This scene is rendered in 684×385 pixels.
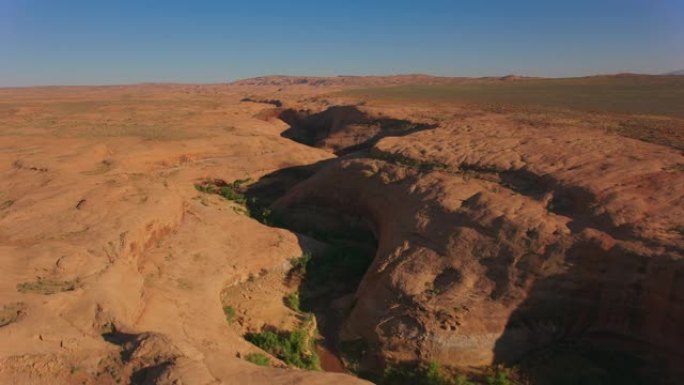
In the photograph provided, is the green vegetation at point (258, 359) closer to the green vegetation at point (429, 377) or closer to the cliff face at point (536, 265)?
the green vegetation at point (429, 377)

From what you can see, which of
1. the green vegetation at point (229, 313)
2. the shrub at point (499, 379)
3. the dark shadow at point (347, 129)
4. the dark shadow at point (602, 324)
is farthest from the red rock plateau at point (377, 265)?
the dark shadow at point (347, 129)

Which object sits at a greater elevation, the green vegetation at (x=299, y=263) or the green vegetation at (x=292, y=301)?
the green vegetation at (x=299, y=263)

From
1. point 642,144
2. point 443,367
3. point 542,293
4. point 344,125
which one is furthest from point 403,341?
point 344,125

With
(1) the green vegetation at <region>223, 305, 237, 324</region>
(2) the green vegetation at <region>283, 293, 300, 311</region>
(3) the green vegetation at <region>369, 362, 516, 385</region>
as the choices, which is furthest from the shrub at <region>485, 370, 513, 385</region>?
(1) the green vegetation at <region>223, 305, 237, 324</region>

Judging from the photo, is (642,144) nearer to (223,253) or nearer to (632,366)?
(632,366)

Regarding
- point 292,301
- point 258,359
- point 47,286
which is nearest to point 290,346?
point 258,359

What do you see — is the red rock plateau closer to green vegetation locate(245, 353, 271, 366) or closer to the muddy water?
the muddy water

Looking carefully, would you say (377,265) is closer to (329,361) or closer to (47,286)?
(329,361)

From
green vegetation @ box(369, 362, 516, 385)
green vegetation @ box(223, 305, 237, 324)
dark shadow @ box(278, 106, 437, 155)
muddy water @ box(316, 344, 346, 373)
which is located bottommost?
muddy water @ box(316, 344, 346, 373)
